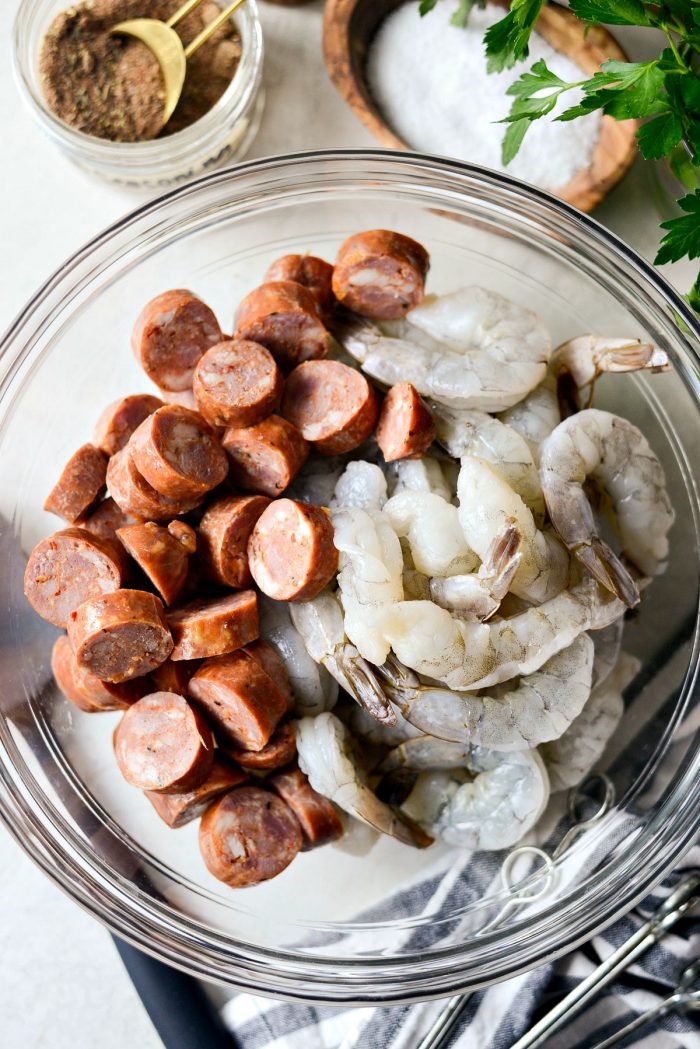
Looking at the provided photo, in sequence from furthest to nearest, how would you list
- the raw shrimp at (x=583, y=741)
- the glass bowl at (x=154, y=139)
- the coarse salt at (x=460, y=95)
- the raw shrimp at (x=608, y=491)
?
the coarse salt at (x=460, y=95)
the glass bowl at (x=154, y=139)
the raw shrimp at (x=583, y=741)
the raw shrimp at (x=608, y=491)

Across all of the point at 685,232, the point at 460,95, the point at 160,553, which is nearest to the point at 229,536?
the point at 160,553

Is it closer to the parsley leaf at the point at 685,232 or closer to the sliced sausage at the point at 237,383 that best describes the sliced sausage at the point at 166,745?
the sliced sausage at the point at 237,383

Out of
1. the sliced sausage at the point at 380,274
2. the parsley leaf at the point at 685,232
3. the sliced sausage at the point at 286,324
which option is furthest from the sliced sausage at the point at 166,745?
the parsley leaf at the point at 685,232

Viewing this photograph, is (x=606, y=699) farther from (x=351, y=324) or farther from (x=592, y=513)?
(x=351, y=324)

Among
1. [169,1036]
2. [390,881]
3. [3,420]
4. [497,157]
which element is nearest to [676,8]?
[497,157]

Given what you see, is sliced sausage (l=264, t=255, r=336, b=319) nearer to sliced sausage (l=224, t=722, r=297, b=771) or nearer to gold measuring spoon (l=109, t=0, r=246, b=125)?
gold measuring spoon (l=109, t=0, r=246, b=125)

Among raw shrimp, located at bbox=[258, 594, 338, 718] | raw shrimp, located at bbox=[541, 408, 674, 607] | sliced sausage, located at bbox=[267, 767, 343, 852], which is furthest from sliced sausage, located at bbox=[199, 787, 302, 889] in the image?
raw shrimp, located at bbox=[541, 408, 674, 607]
